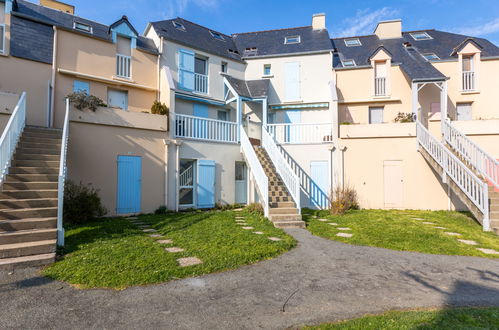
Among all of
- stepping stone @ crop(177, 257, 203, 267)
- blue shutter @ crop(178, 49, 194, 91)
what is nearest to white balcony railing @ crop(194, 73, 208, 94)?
blue shutter @ crop(178, 49, 194, 91)

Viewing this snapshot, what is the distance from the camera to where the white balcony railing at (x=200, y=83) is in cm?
1464

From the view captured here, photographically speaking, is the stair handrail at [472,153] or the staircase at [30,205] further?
the stair handrail at [472,153]

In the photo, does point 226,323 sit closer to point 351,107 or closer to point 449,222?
point 449,222

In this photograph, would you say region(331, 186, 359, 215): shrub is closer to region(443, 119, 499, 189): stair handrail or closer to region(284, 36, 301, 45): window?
region(443, 119, 499, 189): stair handrail

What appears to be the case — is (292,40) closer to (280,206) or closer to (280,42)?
(280,42)

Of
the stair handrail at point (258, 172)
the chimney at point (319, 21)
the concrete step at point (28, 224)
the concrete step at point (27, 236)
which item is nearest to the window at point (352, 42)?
the chimney at point (319, 21)

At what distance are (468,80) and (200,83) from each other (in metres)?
14.7

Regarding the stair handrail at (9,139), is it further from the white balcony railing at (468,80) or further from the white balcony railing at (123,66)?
the white balcony railing at (468,80)

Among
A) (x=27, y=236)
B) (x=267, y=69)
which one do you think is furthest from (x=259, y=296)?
(x=267, y=69)

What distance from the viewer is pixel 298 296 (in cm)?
380

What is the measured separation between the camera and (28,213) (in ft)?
19.4

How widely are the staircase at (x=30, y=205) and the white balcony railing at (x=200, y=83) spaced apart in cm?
769

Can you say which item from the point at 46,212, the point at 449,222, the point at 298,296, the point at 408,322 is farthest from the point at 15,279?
the point at 449,222

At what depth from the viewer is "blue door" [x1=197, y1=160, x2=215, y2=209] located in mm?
12258
